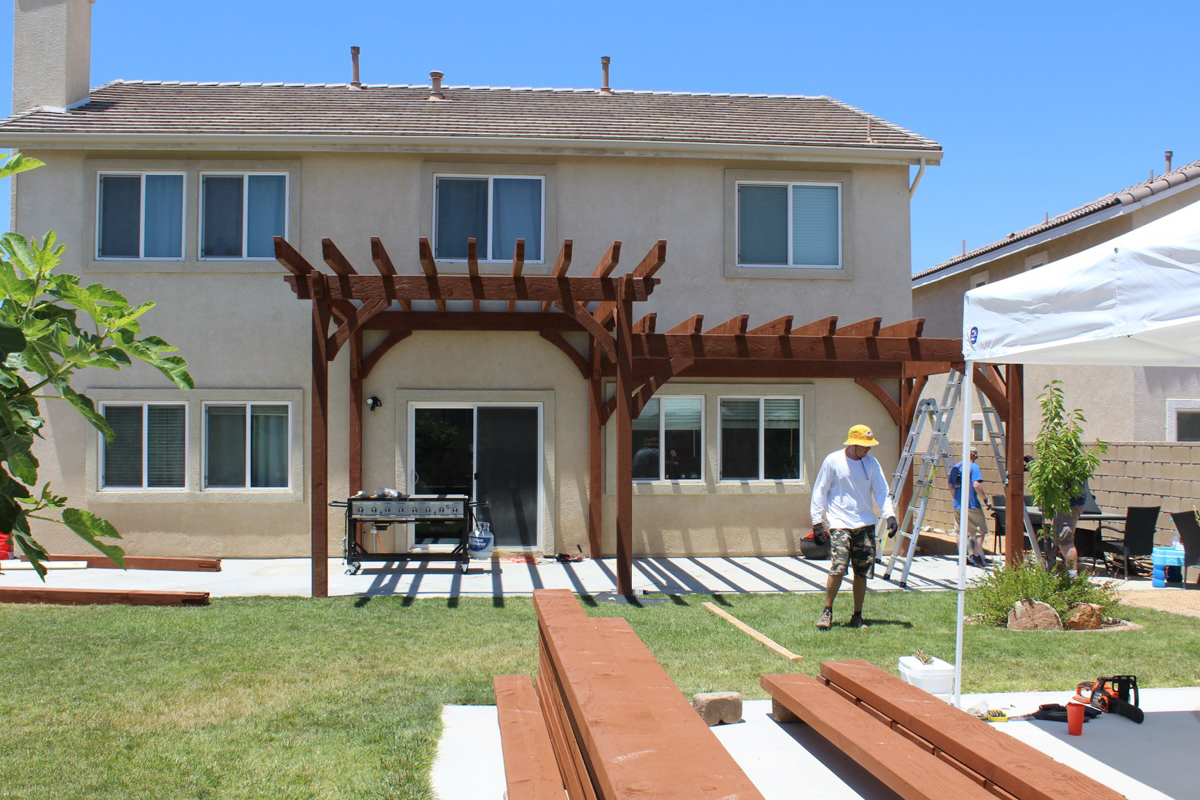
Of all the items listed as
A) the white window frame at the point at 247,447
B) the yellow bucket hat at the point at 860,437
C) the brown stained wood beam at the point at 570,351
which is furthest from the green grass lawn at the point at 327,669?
the brown stained wood beam at the point at 570,351

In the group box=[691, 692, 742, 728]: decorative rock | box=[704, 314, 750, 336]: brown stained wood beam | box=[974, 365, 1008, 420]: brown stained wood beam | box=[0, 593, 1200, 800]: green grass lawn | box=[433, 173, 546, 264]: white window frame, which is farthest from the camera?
box=[433, 173, 546, 264]: white window frame

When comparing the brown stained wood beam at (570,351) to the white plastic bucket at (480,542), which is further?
the brown stained wood beam at (570,351)

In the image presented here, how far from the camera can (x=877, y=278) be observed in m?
14.7

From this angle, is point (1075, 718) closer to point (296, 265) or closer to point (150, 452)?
point (296, 265)

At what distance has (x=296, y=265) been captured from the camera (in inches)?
386

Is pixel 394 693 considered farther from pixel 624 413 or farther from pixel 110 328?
pixel 110 328

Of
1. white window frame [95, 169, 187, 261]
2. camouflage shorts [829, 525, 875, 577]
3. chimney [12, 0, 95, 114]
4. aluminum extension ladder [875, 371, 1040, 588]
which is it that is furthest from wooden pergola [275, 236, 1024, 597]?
chimney [12, 0, 95, 114]

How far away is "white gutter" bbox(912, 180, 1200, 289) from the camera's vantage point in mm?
15789

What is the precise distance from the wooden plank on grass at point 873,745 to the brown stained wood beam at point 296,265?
5.99m

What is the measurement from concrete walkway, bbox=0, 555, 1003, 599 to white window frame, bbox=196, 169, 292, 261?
13.8 feet

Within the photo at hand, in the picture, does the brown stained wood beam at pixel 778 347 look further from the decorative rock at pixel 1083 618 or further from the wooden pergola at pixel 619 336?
the decorative rock at pixel 1083 618

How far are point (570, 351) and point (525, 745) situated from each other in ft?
31.3

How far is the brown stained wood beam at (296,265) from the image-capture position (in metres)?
9.35

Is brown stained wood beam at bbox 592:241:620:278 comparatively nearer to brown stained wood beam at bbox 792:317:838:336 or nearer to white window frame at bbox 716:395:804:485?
brown stained wood beam at bbox 792:317:838:336
